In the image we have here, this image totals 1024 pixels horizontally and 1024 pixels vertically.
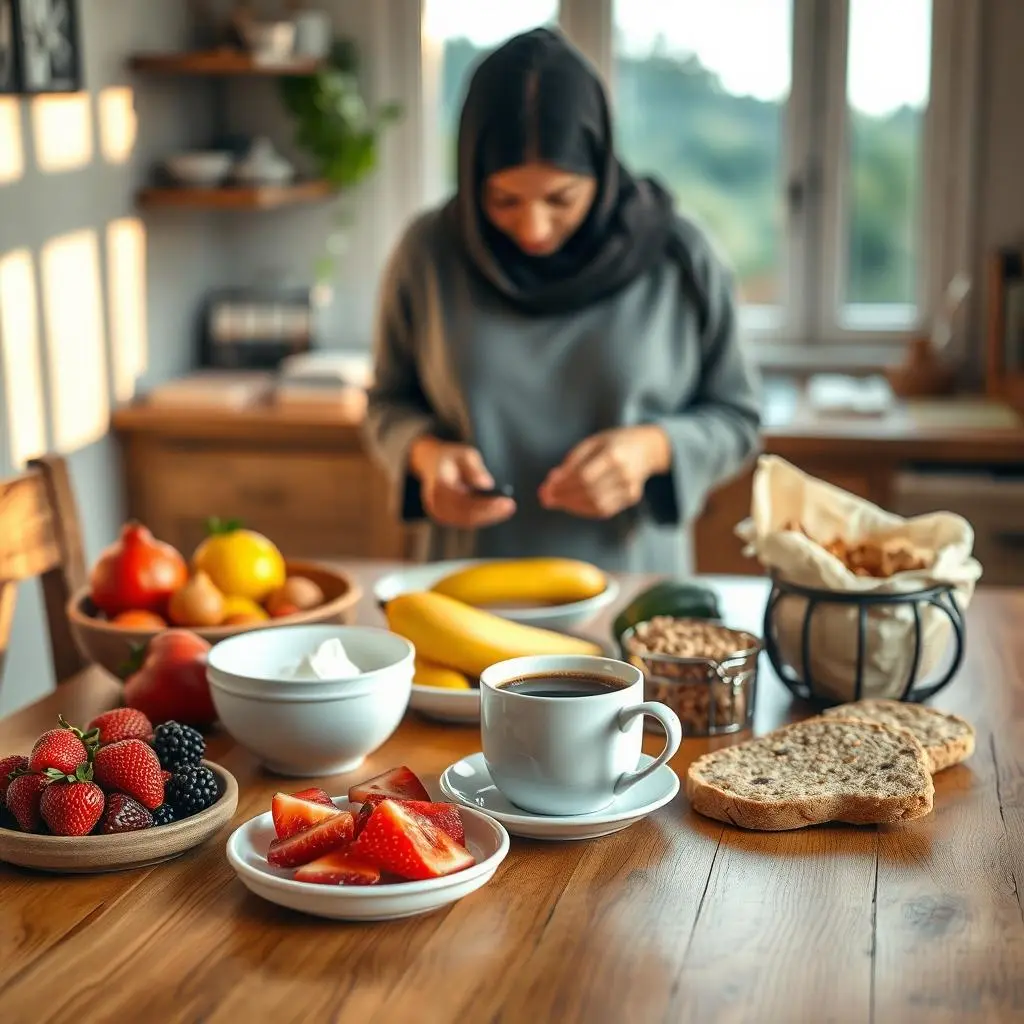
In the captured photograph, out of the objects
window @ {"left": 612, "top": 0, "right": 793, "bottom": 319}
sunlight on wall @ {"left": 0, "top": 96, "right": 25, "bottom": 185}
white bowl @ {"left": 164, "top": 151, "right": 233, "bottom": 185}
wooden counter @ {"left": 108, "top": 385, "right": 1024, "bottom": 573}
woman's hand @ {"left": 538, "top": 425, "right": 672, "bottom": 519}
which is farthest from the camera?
window @ {"left": 612, "top": 0, "right": 793, "bottom": 319}

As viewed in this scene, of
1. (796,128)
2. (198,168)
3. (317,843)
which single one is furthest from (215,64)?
(317,843)

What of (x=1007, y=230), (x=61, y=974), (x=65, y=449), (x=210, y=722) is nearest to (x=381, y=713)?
(x=210, y=722)

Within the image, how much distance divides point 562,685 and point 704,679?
0.23 m

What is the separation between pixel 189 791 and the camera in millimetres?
993

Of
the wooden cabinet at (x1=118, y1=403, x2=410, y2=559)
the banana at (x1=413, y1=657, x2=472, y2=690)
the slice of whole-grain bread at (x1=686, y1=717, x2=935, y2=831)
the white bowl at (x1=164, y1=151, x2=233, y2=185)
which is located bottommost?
the wooden cabinet at (x1=118, y1=403, x2=410, y2=559)

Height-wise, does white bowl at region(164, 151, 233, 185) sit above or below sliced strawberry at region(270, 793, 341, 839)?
above

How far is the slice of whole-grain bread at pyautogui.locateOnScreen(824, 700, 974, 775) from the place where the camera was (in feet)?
3.82

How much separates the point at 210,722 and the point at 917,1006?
0.69 m

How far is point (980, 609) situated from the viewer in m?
1.69

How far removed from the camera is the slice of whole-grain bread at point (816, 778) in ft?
3.43

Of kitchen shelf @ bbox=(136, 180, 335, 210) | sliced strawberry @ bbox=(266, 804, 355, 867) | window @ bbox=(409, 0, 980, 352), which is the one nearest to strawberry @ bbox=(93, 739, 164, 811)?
sliced strawberry @ bbox=(266, 804, 355, 867)

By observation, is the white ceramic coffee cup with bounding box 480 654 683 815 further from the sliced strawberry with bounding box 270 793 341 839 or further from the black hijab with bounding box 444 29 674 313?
the black hijab with bounding box 444 29 674 313

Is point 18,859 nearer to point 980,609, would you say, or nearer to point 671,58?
point 980,609

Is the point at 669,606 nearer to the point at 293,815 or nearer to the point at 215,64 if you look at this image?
the point at 293,815
